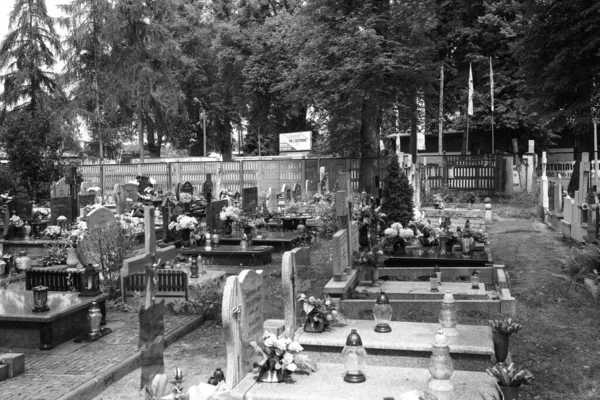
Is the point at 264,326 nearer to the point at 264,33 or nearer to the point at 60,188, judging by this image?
the point at 60,188

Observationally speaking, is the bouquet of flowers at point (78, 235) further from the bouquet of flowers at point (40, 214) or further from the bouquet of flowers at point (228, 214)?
the bouquet of flowers at point (40, 214)

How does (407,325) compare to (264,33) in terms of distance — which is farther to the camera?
(264,33)

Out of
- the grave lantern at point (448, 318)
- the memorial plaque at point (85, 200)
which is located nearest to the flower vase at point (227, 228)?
the memorial plaque at point (85, 200)

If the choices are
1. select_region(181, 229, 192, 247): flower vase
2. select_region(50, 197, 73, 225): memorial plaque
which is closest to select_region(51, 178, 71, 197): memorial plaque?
select_region(50, 197, 73, 225): memorial plaque

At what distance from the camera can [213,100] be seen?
48.4m

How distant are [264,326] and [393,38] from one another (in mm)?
21346

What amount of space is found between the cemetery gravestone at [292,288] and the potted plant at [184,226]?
7.68 meters

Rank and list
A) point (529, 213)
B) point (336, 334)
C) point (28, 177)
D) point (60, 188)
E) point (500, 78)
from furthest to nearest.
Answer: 1. point (500, 78)
2. point (28, 177)
3. point (529, 213)
4. point (60, 188)
5. point (336, 334)

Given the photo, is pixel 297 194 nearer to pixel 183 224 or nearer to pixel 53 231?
pixel 183 224

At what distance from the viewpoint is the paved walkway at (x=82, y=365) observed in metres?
6.44

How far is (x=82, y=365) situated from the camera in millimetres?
7285

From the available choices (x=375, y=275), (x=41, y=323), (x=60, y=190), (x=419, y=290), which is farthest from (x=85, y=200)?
(x=419, y=290)

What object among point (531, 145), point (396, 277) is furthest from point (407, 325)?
point (531, 145)

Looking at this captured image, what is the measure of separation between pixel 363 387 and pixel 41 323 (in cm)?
442
